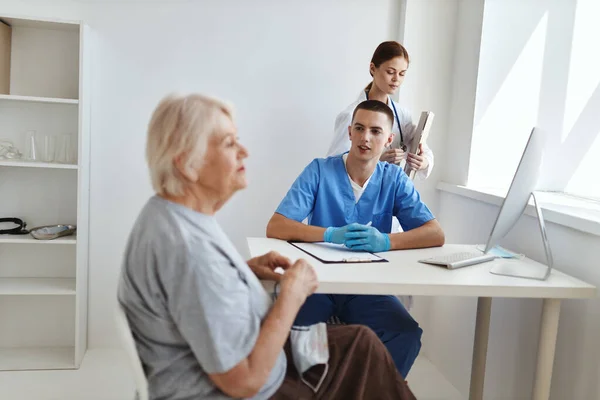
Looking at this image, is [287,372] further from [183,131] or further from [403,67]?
[403,67]

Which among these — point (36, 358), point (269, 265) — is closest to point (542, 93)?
point (269, 265)

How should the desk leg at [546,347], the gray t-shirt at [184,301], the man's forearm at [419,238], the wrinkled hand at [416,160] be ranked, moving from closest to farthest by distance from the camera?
the gray t-shirt at [184,301], the desk leg at [546,347], the man's forearm at [419,238], the wrinkled hand at [416,160]

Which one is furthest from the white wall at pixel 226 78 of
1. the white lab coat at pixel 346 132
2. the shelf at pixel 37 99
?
the white lab coat at pixel 346 132

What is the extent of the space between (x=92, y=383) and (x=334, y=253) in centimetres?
144

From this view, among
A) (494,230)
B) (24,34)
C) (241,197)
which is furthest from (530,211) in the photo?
(24,34)

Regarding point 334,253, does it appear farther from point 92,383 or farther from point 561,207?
point 92,383

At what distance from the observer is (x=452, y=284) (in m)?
1.57

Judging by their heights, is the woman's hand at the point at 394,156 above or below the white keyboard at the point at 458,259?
above

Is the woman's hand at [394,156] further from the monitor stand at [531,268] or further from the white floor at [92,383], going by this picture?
the white floor at [92,383]

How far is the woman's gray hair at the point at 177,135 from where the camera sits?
1150 mm

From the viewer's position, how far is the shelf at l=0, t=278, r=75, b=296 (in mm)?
2676

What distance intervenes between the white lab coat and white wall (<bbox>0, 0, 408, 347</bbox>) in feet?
1.34

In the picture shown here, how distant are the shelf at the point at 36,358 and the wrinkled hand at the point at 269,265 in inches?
63.9

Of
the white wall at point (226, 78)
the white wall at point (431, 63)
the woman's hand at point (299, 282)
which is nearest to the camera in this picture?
the woman's hand at point (299, 282)
